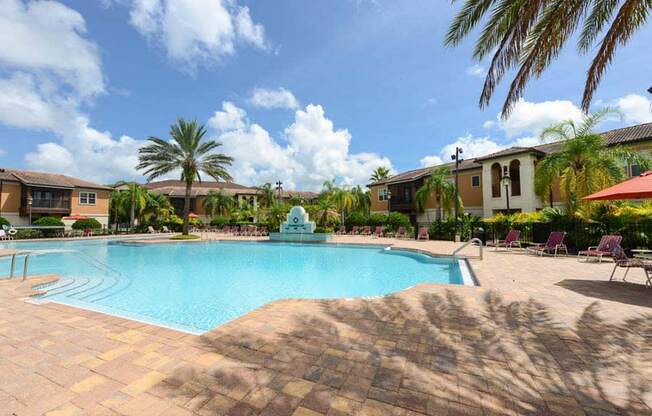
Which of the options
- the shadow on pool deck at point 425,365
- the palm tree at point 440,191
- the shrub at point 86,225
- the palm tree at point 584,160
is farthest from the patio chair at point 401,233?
the shrub at point 86,225

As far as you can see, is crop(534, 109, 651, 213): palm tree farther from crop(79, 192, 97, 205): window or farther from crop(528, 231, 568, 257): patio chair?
crop(79, 192, 97, 205): window

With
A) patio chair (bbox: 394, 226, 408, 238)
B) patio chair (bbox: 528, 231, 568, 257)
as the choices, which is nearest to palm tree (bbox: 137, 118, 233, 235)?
patio chair (bbox: 394, 226, 408, 238)

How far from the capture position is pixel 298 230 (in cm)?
2456

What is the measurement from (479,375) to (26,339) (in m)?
5.38

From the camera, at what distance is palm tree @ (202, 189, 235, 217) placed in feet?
147

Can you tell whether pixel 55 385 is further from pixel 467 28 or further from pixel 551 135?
pixel 551 135

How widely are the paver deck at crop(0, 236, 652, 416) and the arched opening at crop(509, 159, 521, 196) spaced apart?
23004mm

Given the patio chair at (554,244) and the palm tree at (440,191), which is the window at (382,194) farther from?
the patio chair at (554,244)

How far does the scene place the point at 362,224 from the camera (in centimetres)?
3077

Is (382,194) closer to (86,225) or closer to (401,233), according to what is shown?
(401,233)

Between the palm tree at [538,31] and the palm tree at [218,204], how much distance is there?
43.1 m

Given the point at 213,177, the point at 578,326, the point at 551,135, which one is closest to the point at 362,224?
the point at 213,177

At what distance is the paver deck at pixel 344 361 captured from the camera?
237 cm

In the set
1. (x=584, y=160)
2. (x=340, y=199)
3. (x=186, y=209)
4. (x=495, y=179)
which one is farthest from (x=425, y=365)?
(x=340, y=199)
